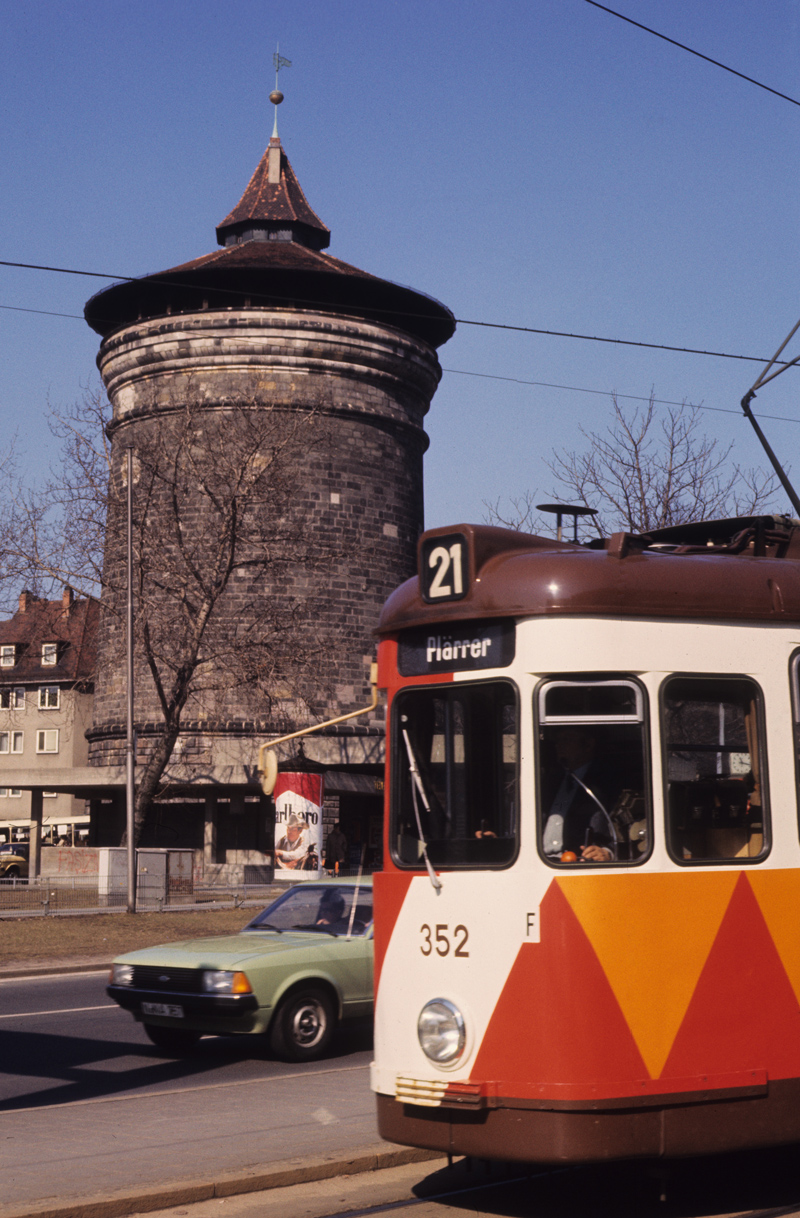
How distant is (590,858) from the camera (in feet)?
21.2

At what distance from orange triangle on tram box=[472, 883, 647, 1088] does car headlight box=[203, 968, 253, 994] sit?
5.06 metres

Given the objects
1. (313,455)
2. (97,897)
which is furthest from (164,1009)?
(313,455)

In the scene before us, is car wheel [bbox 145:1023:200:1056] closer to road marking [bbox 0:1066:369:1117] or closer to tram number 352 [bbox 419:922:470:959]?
road marking [bbox 0:1066:369:1117]

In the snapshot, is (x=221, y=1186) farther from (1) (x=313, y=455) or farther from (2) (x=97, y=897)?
(1) (x=313, y=455)

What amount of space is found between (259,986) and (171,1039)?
1.46m

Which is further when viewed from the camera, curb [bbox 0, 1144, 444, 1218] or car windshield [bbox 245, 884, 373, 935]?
car windshield [bbox 245, 884, 373, 935]

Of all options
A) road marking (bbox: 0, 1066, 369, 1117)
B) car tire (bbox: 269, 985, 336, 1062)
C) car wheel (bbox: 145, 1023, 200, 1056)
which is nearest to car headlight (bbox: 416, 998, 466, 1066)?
road marking (bbox: 0, 1066, 369, 1117)

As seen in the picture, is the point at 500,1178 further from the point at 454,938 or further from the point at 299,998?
the point at 299,998

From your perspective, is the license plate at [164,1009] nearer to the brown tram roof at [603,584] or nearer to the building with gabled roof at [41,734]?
the brown tram roof at [603,584]

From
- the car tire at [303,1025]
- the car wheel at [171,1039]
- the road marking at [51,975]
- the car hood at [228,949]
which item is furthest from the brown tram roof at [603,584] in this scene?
the road marking at [51,975]

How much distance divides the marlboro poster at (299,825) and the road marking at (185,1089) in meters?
18.7

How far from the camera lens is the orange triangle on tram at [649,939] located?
20.9ft

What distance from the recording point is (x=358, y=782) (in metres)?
46.6

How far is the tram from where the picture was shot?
6309 millimetres
